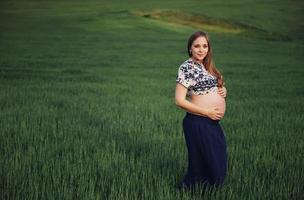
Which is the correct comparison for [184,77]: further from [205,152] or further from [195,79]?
[205,152]

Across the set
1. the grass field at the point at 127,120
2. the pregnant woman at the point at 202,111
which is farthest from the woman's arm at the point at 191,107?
the grass field at the point at 127,120

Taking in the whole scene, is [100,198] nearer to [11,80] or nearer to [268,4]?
[11,80]

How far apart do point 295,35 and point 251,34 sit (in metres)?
3.30

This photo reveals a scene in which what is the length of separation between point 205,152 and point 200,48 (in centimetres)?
84

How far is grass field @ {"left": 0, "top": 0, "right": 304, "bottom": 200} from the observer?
154 inches

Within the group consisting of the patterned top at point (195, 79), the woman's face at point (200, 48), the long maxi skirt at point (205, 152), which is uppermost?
the woman's face at point (200, 48)

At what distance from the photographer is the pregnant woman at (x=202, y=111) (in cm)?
369

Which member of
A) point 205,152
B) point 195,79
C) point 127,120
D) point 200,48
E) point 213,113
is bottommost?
point 127,120

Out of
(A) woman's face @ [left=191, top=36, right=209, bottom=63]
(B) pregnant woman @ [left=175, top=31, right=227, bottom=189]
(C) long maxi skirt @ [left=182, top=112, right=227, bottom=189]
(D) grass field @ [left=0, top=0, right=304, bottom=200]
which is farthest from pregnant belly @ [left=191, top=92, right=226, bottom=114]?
(D) grass field @ [left=0, top=0, right=304, bottom=200]

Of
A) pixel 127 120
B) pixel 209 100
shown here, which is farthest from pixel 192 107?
pixel 127 120

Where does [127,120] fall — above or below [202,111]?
below

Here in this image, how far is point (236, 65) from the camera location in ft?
60.6

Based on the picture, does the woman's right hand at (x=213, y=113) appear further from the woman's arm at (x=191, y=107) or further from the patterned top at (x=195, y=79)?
the patterned top at (x=195, y=79)

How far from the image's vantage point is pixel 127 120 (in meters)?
6.98
